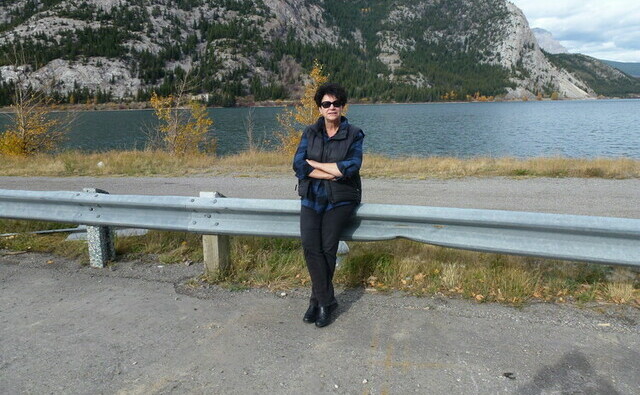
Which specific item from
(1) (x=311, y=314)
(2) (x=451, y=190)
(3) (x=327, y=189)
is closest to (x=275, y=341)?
(1) (x=311, y=314)

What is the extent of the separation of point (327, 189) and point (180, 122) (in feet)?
79.7

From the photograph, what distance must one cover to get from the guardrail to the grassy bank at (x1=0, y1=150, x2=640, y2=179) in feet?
28.4

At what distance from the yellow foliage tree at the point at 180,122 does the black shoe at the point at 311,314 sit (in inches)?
846

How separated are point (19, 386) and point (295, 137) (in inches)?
925

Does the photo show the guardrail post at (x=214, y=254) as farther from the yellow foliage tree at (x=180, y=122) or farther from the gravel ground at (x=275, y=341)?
the yellow foliage tree at (x=180, y=122)

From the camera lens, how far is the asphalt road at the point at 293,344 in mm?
2596

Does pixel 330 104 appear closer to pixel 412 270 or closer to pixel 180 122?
pixel 412 270

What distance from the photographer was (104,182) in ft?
40.3

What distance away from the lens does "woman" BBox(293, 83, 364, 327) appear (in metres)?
3.53

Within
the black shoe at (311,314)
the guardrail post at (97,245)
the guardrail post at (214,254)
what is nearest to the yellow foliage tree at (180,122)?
the guardrail post at (97,245)

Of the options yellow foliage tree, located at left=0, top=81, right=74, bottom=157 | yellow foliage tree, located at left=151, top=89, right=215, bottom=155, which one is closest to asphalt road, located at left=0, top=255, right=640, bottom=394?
yellow foliage tree, located at left=151, top=89, right=215, bottom=155

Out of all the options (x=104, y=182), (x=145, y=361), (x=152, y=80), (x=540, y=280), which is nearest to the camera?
(x=145, y=361)

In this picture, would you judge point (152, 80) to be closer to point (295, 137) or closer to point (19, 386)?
point (295, 137)

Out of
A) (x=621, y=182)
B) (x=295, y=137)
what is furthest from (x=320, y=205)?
(x=295, y=137)
